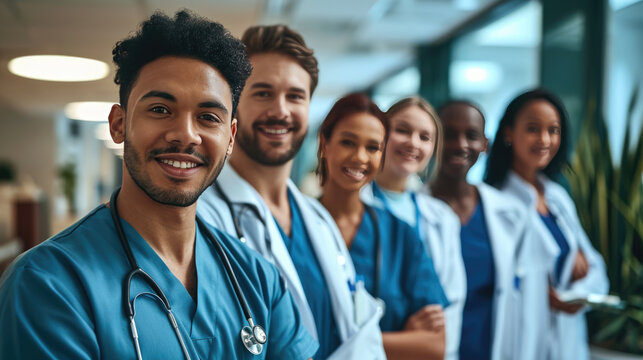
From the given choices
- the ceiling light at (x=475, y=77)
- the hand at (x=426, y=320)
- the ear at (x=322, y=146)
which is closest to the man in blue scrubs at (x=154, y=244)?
the ear at (x=322, y=146)

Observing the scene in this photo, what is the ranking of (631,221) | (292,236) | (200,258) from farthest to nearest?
(631,221) → (292,236) → (200,258)

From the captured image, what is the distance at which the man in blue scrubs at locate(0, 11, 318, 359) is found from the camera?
609 mm

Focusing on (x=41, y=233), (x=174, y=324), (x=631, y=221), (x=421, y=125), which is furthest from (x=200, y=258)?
(x=41, y=233)

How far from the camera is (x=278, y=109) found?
2.99ft

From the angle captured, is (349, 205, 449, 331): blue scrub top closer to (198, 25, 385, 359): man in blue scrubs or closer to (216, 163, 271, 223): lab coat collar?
(198, 25, 385, 359): man in blue scrubs

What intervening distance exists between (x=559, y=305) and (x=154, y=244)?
129 centimetres

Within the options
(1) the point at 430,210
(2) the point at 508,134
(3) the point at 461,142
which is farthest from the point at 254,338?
(2) the point at 508,134

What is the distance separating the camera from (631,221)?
198cm

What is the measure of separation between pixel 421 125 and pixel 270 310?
0.51 metres

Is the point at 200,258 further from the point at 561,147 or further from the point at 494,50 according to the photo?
the point at 494,50

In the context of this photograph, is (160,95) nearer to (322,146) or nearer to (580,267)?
(322,146)

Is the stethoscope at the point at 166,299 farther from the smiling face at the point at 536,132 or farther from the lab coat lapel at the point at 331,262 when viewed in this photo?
the smiling face at the point at 536,132

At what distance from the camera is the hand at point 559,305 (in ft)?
5.06

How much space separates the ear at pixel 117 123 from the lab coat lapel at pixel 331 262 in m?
0.39
